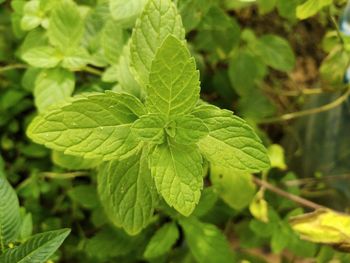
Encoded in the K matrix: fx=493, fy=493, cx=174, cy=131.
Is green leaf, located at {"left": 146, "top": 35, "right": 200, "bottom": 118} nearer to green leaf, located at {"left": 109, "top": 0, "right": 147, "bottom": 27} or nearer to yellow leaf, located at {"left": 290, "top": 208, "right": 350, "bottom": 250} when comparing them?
green leaf, located at {"left": 109, "top": 0, "right": 147, "bottom": 27}

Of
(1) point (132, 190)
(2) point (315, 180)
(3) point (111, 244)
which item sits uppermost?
(1) point (132, 190)

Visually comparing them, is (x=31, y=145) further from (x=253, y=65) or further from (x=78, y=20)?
(x=253, y=65)

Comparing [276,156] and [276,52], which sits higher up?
[276,52]

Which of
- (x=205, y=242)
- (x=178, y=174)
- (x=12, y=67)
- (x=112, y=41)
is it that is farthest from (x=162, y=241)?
(x=12, y=67)

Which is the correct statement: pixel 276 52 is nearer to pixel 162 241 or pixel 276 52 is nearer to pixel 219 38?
pixel 219 38

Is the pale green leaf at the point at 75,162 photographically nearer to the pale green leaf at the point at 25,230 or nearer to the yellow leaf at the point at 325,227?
the pale green leaf at the point at 25,230

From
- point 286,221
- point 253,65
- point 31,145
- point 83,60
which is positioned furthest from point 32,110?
point 286,221
